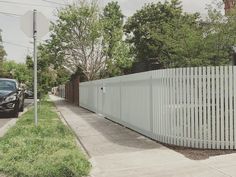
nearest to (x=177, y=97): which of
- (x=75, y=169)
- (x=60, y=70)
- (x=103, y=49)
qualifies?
(x=75, y=169)

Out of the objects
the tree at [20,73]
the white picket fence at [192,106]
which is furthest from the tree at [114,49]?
the white picket fence at [192,106]

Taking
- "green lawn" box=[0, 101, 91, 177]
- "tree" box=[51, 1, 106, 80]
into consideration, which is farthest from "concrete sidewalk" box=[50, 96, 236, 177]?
"tree" box=[51, 1, 106, 80]

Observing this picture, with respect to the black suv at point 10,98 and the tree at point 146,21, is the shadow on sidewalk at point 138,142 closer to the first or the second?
the black suv at point 10,98

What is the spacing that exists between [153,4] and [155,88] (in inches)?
1225

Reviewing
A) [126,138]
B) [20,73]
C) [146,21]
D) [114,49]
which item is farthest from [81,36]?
[20,73]

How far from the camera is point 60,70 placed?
3950 centimetres

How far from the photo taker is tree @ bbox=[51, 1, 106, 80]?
35875 millimetres

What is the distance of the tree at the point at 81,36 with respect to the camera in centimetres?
3588

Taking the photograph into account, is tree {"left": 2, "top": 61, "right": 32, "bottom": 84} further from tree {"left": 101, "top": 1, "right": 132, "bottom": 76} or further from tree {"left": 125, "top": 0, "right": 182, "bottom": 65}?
tree {"left": 125, "top": 0, "right": 182, "bottom": 65}

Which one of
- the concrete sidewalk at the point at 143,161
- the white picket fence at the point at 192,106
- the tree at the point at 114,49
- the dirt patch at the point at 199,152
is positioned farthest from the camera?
the tree at the point at 114,49

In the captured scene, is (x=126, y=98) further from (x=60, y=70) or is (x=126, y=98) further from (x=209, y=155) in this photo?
(x=60, y=70)

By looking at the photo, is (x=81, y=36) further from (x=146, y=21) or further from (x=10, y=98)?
(x=10, y=98)

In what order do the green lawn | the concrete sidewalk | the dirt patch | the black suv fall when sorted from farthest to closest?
1. the black suv
2. the dirt patch
3. the concrete sidewalk
4. the green lawn

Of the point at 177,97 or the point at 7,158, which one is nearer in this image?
the point at 7,158
